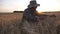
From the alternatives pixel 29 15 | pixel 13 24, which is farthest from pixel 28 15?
pixel 13 24

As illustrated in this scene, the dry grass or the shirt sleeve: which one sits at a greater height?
the shirt sleeve

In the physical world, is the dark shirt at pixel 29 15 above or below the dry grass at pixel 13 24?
above

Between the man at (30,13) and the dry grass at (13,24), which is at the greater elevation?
the man at (30,13)

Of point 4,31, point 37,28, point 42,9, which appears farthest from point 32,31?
point 42,9

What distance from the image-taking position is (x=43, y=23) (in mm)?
937

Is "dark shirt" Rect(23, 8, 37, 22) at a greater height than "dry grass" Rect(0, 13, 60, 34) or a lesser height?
greater

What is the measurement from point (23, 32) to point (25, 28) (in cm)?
4

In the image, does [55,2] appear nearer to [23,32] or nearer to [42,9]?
[42,9]

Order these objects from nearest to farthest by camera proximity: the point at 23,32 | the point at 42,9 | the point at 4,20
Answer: the point at 23,32
the point at 4,20
the point at 42,9

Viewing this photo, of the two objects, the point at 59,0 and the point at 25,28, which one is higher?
the point at 59,0

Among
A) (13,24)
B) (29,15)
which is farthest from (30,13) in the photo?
(13,24)

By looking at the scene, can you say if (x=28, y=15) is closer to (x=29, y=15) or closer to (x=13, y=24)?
(x=29, y=15)

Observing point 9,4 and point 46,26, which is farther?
point 9,4

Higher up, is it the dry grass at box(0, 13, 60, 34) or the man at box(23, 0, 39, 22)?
the man at box(23, 0, 39, 22)
